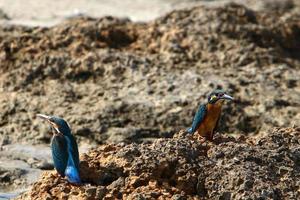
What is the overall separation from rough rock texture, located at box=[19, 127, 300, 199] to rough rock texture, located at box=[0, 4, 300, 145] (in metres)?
2.56

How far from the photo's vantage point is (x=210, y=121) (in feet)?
23.3

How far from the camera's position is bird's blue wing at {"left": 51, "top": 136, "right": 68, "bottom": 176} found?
19.3 ft

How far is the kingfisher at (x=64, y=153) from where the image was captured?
5.77 metres

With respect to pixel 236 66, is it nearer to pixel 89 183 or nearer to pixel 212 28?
pixel 212 28

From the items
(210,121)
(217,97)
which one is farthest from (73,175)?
(217,97)

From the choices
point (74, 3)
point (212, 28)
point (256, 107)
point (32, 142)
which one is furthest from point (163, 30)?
point (74, 3)

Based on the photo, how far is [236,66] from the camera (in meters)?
9.79

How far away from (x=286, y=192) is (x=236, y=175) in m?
0.28

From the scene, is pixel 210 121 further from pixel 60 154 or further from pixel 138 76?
pixel 138 76

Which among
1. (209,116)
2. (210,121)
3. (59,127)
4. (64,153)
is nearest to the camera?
(64,153)

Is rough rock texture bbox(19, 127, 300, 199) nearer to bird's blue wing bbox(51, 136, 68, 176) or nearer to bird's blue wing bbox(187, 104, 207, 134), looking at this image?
bird's blue wing bbox(51, 136, 68, 176)

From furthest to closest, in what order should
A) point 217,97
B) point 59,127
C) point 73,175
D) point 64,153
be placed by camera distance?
point 217,97
point 59,127
point 64,153
point 73,175

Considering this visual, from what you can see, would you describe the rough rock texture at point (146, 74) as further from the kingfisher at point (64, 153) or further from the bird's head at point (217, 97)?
the kingfisher at point (64, 153)

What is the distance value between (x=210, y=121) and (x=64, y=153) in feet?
4.67
